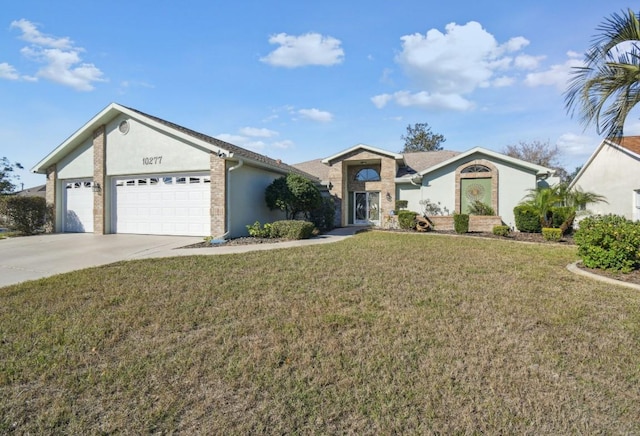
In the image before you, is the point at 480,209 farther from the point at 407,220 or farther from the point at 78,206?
the point at 78,206

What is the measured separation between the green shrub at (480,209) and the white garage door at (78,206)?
1865 centimetres

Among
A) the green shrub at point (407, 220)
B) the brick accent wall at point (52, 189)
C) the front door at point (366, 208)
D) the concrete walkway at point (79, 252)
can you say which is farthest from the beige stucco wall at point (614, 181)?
the brick accent wall at point (52, 189)

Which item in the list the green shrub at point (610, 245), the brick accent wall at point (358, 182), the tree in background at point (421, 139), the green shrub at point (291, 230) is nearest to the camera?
the green shrub at point (610, 245)

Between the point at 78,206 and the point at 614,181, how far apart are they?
2659 centimetres

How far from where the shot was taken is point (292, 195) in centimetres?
1453

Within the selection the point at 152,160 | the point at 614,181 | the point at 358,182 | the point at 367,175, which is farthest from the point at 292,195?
the point at 614,181

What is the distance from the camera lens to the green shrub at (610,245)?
6.72 meters

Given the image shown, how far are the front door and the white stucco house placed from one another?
1.09m

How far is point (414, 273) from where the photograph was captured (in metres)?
6.84

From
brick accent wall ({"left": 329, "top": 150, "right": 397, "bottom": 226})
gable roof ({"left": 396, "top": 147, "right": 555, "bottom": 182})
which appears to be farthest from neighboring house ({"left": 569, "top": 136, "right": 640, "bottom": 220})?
brick accent wall ({"left": 329, "top": 150, "right": 397, "bottom": 226})

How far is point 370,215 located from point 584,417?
17.8m

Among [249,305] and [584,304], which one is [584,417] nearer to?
[584,304]

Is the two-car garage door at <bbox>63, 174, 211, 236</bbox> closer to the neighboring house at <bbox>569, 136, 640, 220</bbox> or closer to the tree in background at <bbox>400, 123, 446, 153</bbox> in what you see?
the neighboring house at <bbox>569, 136, 640, 220</bbox>

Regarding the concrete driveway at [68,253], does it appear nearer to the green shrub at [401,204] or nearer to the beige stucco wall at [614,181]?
the green shrub at [401,204]
